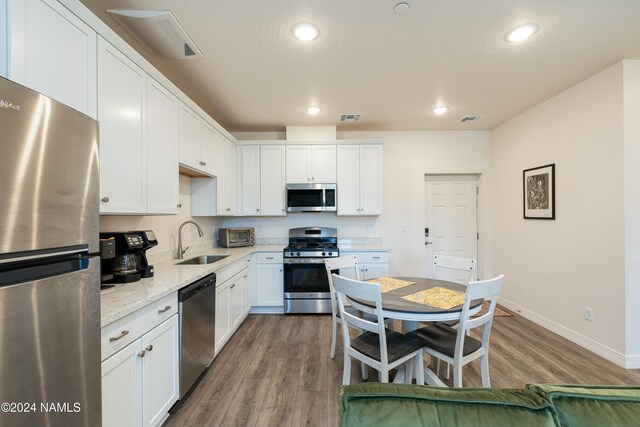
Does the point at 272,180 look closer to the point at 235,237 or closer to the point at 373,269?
the point at 235,237

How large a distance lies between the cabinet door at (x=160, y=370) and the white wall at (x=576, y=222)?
3.70 m

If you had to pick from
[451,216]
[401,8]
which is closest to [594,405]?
[401,8]

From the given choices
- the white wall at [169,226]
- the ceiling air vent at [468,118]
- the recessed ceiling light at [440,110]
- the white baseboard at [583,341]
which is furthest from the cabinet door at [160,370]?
the ceiling air vent at [468,118]

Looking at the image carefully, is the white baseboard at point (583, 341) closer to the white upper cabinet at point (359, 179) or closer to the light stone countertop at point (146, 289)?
the white upper cabinet at point (359, 179)

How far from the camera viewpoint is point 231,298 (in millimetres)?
2758

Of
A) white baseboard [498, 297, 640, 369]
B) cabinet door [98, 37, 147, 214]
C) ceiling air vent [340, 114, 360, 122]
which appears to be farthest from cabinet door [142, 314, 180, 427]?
white baseboard [498, 297, 640, 369]

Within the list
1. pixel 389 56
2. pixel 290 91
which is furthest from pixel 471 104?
pixel 290 91

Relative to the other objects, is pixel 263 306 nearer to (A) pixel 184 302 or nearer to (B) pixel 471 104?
(A) pixel 184 302

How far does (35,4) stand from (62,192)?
3.05 ft

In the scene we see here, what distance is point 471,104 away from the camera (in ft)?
10.5

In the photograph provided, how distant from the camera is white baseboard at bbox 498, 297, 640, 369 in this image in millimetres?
2270

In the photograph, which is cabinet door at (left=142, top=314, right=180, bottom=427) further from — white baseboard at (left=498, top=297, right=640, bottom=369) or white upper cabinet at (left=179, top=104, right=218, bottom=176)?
white baseboard at (left=498, top=297, right=640, bottom=369)

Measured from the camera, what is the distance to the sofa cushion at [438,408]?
66cm

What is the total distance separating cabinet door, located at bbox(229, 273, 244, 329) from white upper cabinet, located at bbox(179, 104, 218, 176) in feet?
4.17
